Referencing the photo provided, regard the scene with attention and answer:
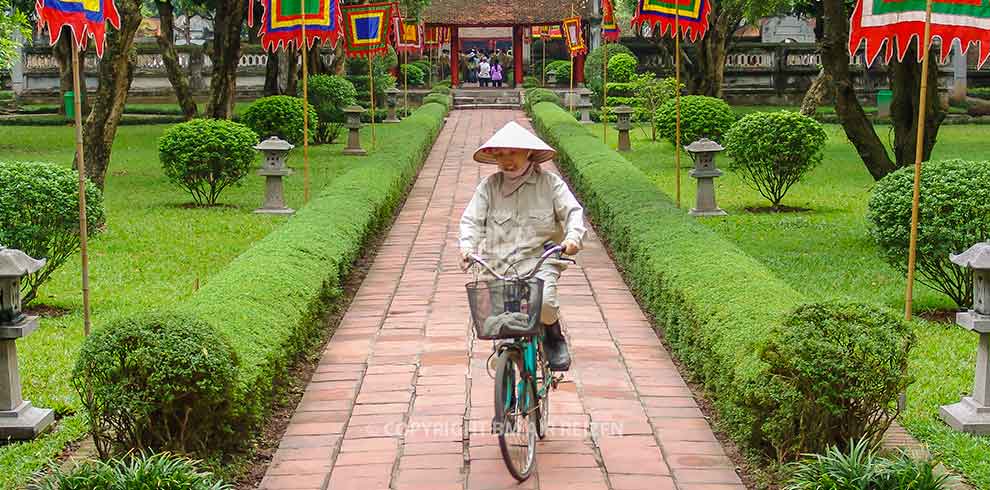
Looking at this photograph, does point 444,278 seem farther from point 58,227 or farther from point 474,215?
point 474,215

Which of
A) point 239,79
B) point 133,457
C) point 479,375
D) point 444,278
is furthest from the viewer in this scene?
point 239,79

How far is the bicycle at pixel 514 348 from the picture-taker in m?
4.83

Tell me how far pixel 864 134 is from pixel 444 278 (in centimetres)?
538

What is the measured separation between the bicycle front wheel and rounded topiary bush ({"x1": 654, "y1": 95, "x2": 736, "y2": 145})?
551 inches

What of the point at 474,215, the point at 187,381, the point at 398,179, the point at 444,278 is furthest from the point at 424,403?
the point at 398,179

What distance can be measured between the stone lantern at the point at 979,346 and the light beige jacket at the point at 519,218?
1855 mm

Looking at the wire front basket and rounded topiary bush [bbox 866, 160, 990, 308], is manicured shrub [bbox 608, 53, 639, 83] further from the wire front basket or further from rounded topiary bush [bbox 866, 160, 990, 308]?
the wire front basket

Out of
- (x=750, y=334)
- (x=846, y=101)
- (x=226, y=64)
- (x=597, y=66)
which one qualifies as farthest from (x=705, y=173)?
(x=597, y=66)

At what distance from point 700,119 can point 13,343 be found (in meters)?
14.4

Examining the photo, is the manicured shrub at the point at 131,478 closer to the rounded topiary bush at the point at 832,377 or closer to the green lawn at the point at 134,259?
the green lawn at the point at 134,259

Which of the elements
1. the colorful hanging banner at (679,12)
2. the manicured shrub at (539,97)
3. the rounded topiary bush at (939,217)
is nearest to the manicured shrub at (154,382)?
the rounded topiary bush at (939,217)

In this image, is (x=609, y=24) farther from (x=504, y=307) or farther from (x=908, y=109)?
(x=504, y=307)

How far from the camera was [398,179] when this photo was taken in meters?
14.0

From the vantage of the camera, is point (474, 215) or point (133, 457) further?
point (474, 215)
